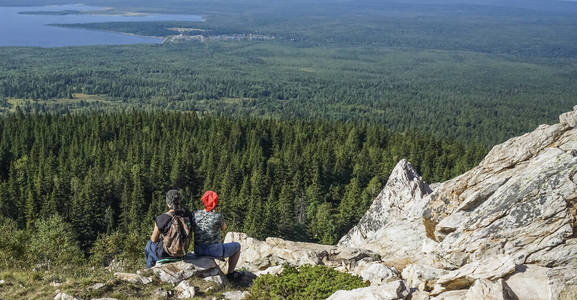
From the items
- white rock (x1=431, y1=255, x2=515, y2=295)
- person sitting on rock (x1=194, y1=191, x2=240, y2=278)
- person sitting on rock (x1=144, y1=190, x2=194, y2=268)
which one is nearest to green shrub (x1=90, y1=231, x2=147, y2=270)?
person sitting on rock (x1=194, y1=191, x2=240, y2=278)

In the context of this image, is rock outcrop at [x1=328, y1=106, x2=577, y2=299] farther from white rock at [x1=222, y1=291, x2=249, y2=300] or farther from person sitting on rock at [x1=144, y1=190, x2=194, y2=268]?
person sitting on rock at [x1=144, y1=190, x2=194, y2=268]

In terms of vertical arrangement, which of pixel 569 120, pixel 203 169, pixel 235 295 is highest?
pixel 569 120

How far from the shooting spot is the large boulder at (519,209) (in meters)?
17.9

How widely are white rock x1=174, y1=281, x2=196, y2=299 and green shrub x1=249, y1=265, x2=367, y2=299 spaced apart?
2.07m

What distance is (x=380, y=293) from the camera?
564 inches

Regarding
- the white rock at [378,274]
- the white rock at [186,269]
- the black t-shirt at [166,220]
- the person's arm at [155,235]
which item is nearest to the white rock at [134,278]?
the white rock at [186,269]

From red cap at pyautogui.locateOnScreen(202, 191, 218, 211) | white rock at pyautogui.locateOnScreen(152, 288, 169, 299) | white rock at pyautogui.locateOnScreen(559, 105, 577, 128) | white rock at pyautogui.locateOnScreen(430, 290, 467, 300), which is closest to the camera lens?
white rock at pyautogui.locateOnScreen(430, 290, 467, 300)

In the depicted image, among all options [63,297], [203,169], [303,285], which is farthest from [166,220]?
[203,169]

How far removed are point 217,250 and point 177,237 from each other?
6.20 feet

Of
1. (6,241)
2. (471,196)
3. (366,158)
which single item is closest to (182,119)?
(366,158)

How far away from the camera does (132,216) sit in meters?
66.0

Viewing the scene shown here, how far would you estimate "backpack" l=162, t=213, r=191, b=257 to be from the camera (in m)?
16.6

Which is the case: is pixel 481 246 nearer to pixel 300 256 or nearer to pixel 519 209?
pixel 519 209

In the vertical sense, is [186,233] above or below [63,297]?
above
